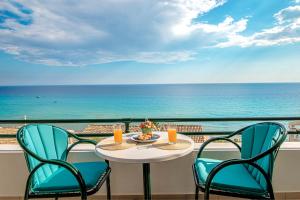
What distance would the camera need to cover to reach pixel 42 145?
171 cm

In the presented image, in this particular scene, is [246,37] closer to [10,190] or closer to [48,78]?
[48,78]

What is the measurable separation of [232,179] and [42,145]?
55.7 inches

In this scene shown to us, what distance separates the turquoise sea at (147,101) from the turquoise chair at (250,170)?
22990 mm

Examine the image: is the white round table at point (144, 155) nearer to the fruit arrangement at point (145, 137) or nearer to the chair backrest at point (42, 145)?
the fruit arrangement at point (145, 137)

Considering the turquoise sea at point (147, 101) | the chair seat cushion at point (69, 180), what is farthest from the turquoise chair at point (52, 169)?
the turquoise sea at point (147, 101)

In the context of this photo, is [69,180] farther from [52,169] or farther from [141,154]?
[141,154]

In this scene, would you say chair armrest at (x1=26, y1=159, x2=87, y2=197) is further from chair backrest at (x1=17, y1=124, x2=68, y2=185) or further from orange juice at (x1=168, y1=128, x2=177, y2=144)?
orange juice at (x1=168, y1=128, x2=177, y2=144)

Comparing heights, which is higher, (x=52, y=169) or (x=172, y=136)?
(x=172, y=136)

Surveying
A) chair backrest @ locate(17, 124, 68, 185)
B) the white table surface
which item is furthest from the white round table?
→ chair backrest @ locate(17, 124, 68, 185)

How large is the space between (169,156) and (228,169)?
1.86 ft

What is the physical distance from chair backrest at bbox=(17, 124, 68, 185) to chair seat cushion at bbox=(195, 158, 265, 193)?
1.11 meters

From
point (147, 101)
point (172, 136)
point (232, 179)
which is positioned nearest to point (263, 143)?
point (232, 179)

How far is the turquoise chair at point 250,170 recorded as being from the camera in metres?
1.36

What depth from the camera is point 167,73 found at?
23719mm
